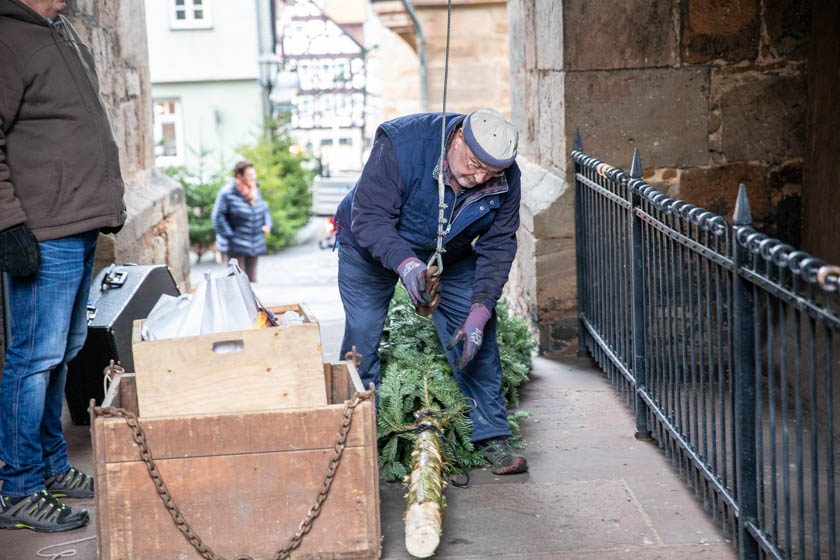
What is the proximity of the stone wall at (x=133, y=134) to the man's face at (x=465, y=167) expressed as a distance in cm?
235

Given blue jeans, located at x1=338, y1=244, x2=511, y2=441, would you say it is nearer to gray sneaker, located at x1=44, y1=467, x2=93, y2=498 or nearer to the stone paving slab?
the stone paving slab

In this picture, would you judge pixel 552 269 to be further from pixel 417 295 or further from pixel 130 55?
→ pixel 130 55

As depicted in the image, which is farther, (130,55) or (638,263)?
(130,55)

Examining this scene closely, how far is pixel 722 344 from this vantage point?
12.0ft

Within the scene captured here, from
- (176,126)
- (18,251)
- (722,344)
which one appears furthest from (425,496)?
(176,126)

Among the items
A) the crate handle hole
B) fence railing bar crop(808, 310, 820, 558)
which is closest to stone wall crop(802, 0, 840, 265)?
fence railing bar crop(808, 310, 820, 558)

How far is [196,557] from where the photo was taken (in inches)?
137

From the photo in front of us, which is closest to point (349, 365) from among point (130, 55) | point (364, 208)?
point (364, 208)

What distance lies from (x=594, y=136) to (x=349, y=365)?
2727mm

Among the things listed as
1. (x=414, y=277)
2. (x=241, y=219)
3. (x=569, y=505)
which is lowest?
(x=569, y=505)

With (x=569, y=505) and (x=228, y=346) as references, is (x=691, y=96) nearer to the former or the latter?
(x=569, y=505)

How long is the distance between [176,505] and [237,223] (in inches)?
370

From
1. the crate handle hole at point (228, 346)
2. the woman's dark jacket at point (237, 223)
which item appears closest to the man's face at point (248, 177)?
the woman's dark jacket at point (237, 223)

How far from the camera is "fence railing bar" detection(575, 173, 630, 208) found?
5017 mm
